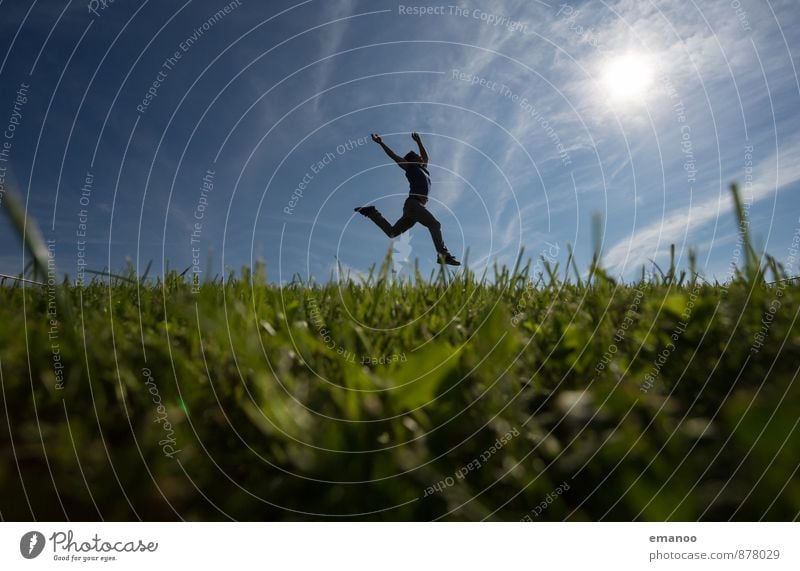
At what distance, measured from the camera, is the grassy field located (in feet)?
3.11

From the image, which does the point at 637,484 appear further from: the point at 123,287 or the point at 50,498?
the point at 123,287

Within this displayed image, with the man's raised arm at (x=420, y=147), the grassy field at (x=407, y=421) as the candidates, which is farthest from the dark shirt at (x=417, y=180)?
the grassy field at (x=407, y=421)

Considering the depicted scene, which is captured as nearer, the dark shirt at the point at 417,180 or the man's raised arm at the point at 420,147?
the man's raised arm at the point at 420,147

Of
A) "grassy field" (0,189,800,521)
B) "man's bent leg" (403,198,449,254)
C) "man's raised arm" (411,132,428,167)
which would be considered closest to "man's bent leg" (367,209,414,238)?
"man's bent leg" (403,198,449,254)

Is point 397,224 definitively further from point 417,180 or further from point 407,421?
point 407,421

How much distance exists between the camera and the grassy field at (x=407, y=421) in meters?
0.95

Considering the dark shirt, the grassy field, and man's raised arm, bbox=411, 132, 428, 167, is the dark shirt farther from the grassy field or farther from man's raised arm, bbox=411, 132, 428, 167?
the grassy field

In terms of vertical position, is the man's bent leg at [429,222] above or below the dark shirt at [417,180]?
below

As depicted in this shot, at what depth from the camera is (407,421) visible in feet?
3.61

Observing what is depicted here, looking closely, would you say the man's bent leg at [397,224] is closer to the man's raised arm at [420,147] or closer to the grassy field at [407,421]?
the man's raised arm at [420,147]

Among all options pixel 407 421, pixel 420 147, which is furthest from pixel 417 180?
pixel 407 421

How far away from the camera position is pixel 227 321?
1.48 metres
